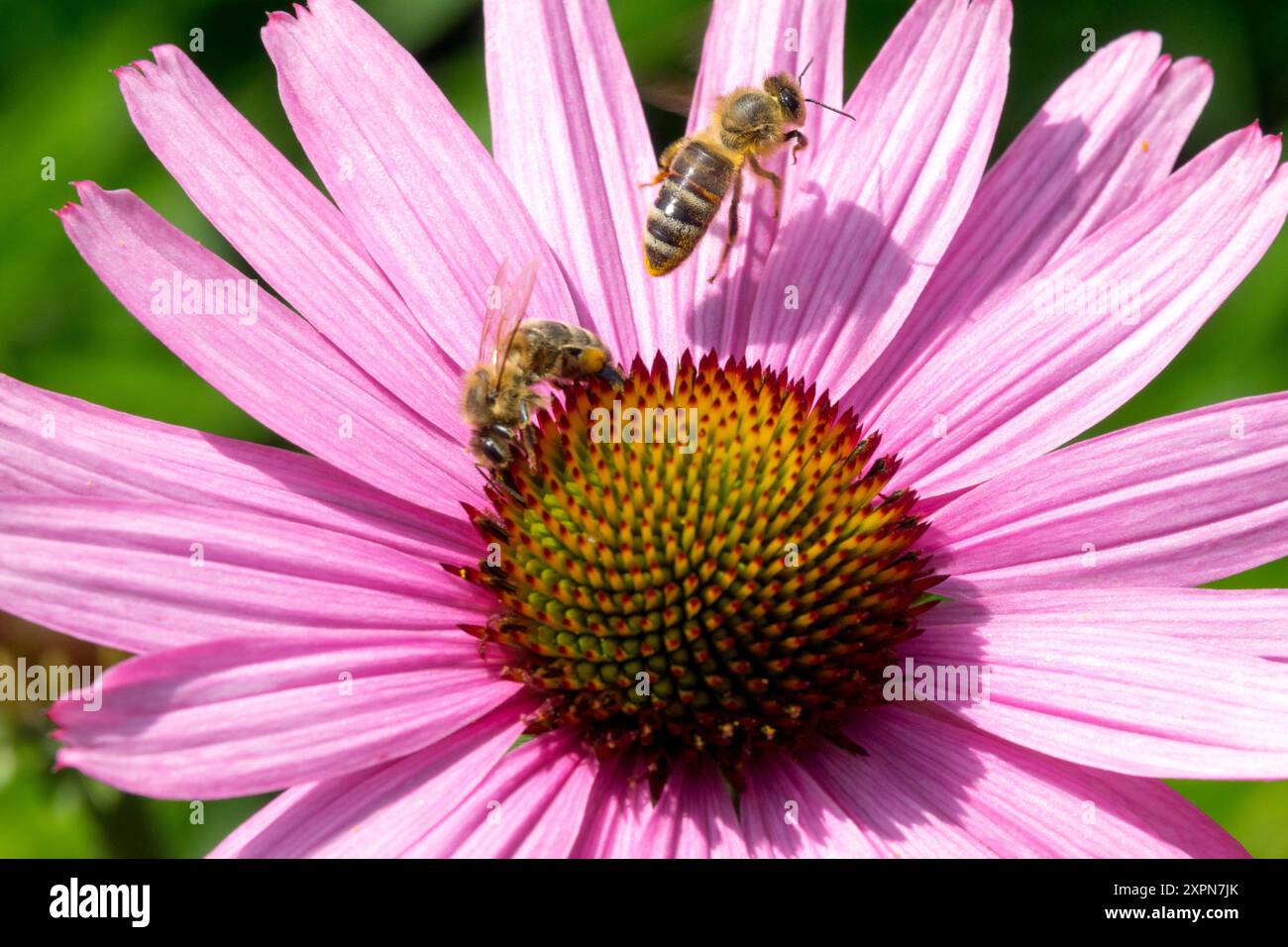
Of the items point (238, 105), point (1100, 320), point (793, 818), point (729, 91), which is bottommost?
point (793, 818)

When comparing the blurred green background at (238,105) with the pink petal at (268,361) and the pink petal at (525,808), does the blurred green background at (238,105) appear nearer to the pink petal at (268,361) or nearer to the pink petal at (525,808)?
the pink petal at (268,361)

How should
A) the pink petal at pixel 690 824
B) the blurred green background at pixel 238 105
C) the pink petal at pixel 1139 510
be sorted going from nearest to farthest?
the pink petal at pixel 690 824 < the pink petal at pixel 1139 510 < the blurred green background at pixel 238 105

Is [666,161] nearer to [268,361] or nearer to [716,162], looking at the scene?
[716,162]

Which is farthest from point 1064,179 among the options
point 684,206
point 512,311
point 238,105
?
point 238,105

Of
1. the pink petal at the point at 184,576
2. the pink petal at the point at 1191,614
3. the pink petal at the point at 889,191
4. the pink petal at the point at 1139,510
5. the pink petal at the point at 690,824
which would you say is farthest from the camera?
the pink petal at the point at 889,191

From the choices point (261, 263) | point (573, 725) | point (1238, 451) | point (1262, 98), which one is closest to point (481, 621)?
point (573, 725)

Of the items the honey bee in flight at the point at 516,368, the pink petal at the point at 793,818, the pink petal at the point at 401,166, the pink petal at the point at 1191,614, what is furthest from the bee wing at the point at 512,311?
the pink petal at the point at 1191,614
